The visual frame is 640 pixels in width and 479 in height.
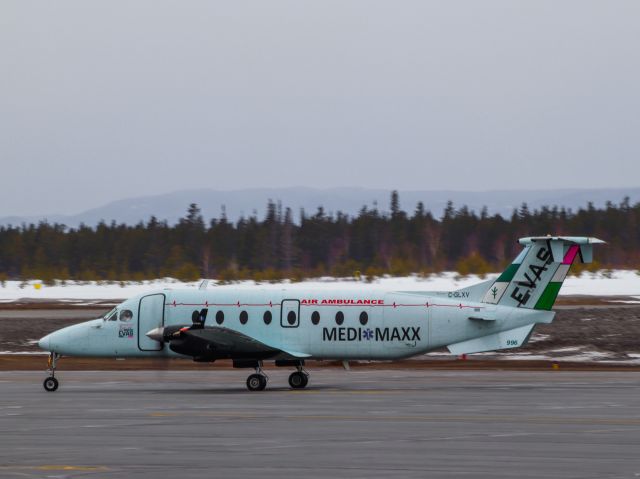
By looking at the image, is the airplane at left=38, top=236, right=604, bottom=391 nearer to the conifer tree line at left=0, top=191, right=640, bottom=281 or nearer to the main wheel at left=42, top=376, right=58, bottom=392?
the main wheel at left=42, top=376, right=58, bottom=392

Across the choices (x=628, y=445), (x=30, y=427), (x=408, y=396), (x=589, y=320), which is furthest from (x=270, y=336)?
(x=589, y=320)

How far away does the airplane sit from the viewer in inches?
1162

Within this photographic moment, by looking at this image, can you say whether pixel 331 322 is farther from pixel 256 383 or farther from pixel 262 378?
pixel 256 383

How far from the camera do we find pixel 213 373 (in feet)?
122

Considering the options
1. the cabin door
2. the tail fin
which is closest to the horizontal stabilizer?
the tail fin

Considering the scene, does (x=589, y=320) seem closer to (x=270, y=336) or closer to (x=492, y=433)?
(x=270, y=336)

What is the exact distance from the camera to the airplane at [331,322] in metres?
29.5

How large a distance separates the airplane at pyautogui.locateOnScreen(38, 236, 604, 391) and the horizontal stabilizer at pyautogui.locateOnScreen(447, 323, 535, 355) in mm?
24

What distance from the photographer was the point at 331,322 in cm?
2992

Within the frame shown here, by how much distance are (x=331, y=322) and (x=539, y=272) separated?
5297mm

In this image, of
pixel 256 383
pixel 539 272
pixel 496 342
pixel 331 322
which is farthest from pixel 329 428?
pixel 539 272

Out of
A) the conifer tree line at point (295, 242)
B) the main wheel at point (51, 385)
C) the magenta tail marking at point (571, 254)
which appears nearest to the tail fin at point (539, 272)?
the magenta tail marking at point (571, 254)

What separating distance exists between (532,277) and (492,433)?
11052 millimetres

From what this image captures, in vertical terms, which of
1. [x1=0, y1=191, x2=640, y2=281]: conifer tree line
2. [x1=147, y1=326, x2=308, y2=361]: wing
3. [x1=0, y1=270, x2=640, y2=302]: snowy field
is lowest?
[x1=147, y1=326, x2=308, y2=361]: wing
